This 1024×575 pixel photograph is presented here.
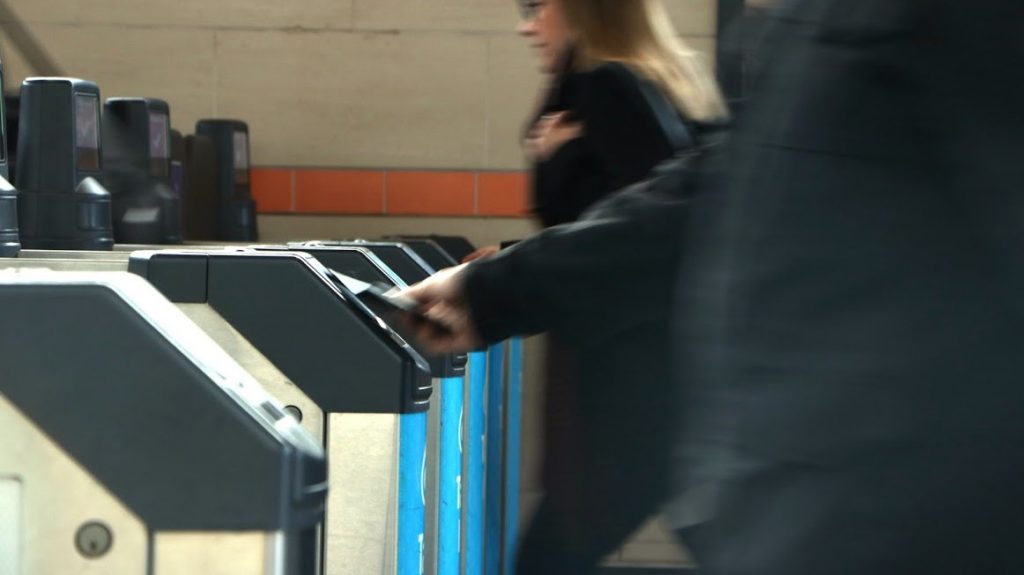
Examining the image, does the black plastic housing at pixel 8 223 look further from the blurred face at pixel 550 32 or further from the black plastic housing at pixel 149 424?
the black plastic housing at pixel 149 424

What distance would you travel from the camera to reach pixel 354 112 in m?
5.31

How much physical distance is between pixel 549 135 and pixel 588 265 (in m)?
0.68

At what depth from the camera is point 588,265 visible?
1.43m

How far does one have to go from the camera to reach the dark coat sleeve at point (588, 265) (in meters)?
1.40

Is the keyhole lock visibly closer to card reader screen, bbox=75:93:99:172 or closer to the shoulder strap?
the shoulder strap

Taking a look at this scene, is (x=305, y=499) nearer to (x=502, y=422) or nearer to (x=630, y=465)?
(x=630, y=465)

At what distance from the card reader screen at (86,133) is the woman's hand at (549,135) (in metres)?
0.62

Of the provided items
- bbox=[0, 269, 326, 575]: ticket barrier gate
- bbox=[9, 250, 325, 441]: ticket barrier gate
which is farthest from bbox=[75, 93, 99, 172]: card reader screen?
bbox=[0, 269, 326, 575]: ticket barrier gate

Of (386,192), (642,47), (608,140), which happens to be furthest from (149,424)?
(386,192)

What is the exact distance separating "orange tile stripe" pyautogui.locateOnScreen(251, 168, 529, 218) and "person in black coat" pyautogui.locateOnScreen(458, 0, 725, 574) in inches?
117

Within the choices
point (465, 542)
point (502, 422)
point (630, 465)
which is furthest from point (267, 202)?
point (630, 465)

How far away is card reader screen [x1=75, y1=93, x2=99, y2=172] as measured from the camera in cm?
235

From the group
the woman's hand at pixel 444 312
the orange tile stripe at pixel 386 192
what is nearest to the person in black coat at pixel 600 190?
the woman's hand at pixel 444 312

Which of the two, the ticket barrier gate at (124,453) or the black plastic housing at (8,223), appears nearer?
the ticket barrier gate at (124,453)
